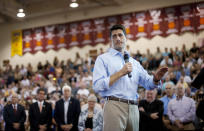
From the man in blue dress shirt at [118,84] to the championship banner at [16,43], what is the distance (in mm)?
15847

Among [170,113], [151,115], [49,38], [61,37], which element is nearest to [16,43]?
[49,38]

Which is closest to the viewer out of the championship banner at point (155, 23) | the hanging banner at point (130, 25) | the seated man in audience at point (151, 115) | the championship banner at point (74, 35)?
the seated man in audience at point (151, 115)

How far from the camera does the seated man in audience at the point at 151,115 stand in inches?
207

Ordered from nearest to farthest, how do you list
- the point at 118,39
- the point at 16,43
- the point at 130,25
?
the point at 118,39 < the point at 130,25 < the point at 16,43

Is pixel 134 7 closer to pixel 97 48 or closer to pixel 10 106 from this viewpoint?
pixel 97 48

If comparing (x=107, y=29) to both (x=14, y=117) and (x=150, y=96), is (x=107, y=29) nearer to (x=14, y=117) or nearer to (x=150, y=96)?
(x=14, y=117)

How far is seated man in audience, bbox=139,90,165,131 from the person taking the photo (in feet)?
17.3

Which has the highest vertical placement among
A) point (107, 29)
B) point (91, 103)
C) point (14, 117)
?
point (107, 29)

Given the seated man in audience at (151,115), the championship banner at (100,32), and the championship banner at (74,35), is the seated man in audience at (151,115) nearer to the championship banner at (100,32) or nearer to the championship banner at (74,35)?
the championship banner at (100,32)

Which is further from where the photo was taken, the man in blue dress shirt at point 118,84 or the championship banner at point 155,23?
the championship banner at point 155,23

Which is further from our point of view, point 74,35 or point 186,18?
point 74,35

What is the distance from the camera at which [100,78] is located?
7.35 ft

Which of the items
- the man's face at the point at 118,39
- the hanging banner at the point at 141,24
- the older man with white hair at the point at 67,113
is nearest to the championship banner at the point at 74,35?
the hanging banner at the point at 141,24

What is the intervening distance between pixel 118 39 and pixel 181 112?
3.82m
